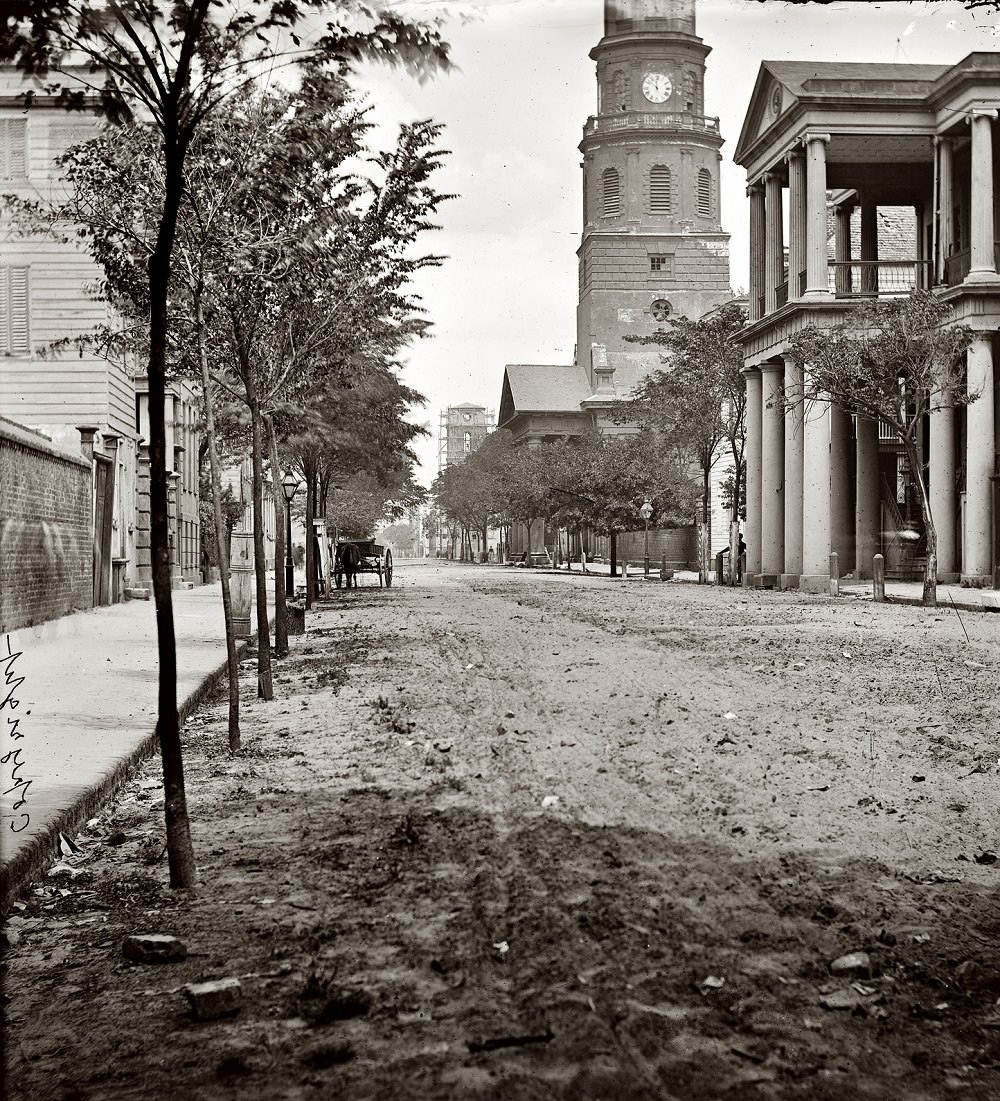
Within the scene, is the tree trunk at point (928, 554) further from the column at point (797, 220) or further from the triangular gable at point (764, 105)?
the triangular gable at point (764, 105)

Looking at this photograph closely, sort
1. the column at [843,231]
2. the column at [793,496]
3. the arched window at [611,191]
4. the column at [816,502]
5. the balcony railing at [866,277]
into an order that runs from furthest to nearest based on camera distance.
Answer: the arched window at [611,191] → the column at [843,231] → the column at [793,496] → the balcony railing at [866,277] → the column at [816,502]

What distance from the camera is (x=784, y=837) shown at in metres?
5.59

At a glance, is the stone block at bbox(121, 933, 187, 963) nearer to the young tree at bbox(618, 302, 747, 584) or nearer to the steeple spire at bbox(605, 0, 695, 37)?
the steeple spire at bbox(605, 0, 695, 37)

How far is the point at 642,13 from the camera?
4.05 m

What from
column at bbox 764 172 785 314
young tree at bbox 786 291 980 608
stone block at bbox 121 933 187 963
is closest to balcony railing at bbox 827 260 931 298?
column at bbox 764 172 785 314

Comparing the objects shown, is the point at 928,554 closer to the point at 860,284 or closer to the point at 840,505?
the point at 840,505

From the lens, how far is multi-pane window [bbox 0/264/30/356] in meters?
26.3

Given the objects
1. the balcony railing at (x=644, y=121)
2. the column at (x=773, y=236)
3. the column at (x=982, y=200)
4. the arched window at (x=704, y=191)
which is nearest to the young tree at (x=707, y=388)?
A: the column at (x=773, y=236)

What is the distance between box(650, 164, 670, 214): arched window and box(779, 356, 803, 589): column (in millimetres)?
53391

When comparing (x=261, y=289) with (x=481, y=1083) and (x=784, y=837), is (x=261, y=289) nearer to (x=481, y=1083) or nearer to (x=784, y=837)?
(x=784, y=837)

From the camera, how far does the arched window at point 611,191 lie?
85.4m

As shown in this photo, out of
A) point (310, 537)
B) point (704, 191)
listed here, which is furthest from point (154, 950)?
point (704, 191)

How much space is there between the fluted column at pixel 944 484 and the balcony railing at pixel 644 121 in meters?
54.5

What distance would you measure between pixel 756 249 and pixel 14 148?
21.4m
